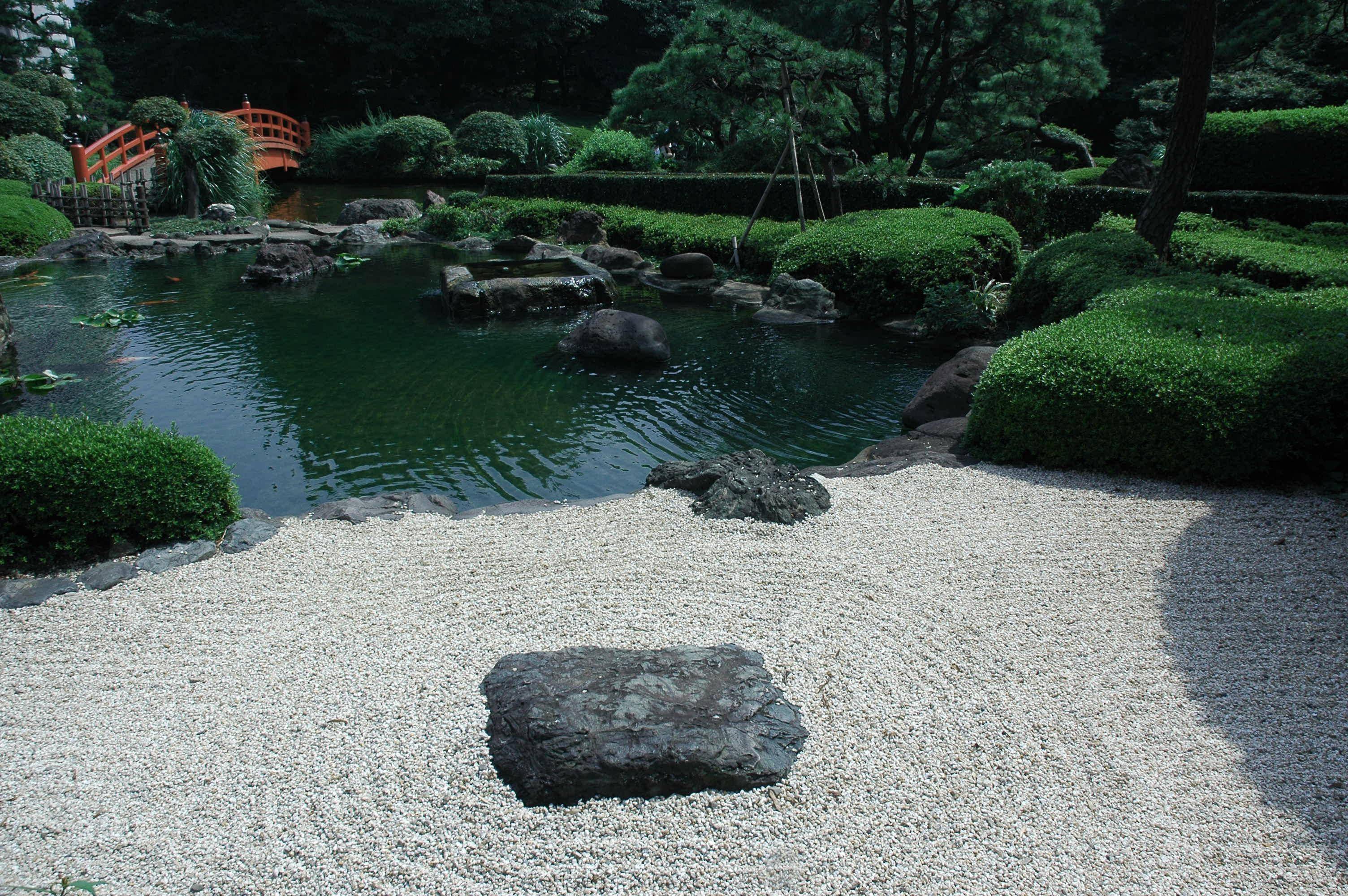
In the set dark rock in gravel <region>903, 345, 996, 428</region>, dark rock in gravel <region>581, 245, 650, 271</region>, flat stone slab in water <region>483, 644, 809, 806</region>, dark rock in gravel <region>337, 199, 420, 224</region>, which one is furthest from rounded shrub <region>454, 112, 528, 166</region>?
flat stone slab in water <region>483, 644, 809, 806</region>

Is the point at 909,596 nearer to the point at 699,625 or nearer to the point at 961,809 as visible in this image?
the point at 699,625

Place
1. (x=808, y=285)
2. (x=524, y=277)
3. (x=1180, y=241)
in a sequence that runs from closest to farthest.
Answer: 1. (x=1180, y=241)
2. (x=808, y=285)
3. (x=524, y=277)

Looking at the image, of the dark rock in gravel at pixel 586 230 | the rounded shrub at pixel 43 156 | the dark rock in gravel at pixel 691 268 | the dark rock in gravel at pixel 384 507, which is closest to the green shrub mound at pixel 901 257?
the dark rock in gravel at pixel 691 268

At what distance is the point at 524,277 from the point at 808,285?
15.2ft

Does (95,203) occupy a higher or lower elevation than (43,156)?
lower

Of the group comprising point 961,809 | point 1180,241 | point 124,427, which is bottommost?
point 961,809

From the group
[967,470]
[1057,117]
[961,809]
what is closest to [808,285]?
[967,470]

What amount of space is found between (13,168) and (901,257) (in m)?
21.8

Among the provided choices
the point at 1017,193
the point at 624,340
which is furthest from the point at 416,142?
the point at 624,340

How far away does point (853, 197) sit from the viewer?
58.5 ft

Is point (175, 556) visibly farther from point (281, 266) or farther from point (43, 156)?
point (43, 156)

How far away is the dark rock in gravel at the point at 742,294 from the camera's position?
14086mm

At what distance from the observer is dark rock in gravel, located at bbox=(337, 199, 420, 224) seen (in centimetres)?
2341

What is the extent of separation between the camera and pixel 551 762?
3.15m
